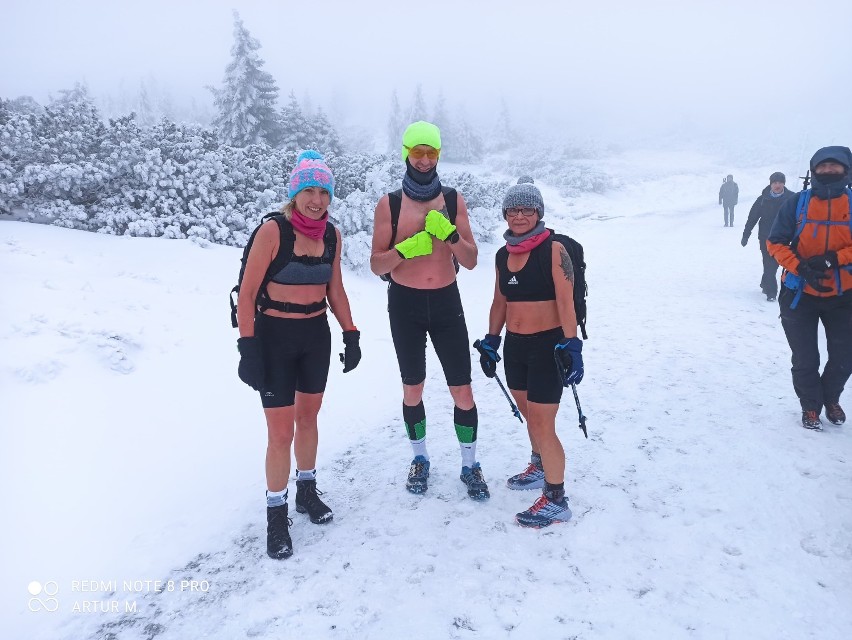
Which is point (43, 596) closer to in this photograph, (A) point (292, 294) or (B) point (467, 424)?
(A) point (292, 294)

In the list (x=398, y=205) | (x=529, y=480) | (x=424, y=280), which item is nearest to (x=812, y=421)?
(x=529, y=480)

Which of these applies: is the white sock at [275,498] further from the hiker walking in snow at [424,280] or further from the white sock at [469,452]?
the white sock at [469,452]

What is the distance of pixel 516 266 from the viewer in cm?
360

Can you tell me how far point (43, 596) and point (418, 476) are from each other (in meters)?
2.56

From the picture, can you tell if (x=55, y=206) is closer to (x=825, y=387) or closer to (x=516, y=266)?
(x=516, y=266)

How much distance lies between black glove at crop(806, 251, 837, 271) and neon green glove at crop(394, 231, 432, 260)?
3.66m

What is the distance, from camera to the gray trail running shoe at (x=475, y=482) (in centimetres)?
385

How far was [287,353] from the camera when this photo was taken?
133 inches

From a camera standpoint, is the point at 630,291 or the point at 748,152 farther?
the point at 748,152

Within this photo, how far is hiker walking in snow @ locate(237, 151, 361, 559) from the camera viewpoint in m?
3.24

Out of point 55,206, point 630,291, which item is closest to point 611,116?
point 630,291

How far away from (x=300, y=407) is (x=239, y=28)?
2648 centimetres

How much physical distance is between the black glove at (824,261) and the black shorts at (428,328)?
3367 millimetres

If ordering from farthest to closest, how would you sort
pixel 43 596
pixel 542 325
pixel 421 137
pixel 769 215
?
pixel 769 215 < pixel 421 137 < pixel 542 325 < pixel 43 596
